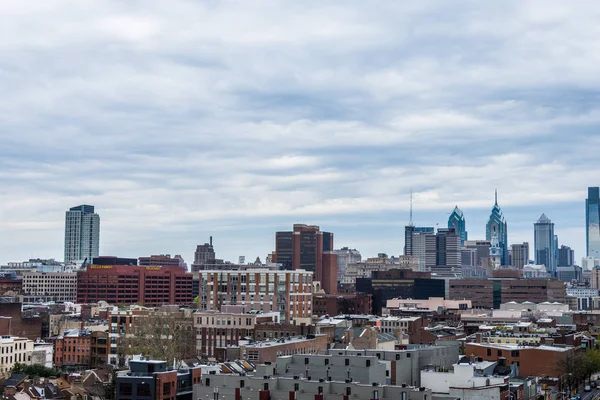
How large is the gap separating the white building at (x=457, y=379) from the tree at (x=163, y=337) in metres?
50.4

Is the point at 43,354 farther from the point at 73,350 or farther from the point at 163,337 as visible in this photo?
the point at 163,337

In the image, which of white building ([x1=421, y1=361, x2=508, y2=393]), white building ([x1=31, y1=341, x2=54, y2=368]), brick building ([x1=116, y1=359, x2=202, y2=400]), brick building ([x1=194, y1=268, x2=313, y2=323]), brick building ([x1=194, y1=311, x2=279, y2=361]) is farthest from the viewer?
brick building ([x1=194, y1=268, x2=313, y2=323])

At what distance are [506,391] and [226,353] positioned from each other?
50.5 metres

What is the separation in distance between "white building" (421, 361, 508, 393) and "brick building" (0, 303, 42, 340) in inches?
4015

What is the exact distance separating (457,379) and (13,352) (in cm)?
7975

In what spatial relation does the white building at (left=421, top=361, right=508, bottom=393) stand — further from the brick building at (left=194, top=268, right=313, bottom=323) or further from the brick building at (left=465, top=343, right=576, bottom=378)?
the brick building at (left=194, top=268, right=313, bottom=323)

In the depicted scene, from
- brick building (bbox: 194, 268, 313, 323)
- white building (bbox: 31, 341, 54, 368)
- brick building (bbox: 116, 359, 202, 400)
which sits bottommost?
white building (bbox: 31, 341, 54, 368)

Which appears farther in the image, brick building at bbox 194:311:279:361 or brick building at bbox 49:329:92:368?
brick building at bbox 49:329:92:368

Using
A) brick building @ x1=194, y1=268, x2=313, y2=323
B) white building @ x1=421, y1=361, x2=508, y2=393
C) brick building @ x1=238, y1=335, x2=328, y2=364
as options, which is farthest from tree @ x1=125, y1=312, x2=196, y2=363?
white building @ x1=421, y1=361, x2=508, y2=393

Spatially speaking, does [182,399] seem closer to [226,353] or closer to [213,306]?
[226,353]

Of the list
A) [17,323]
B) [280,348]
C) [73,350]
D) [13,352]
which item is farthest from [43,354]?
[280,348]

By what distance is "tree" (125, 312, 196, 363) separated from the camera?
500 ft

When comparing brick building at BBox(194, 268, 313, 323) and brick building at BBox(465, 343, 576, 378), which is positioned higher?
brick building at BBox(194, 268, 313, 323)

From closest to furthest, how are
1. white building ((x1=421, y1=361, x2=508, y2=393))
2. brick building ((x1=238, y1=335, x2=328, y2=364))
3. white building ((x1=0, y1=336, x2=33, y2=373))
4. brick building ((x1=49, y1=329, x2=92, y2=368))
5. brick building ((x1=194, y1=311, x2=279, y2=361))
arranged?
white building ((x1=421, y1=361, x2=508, y2=393))
brick building ((x1=238, y1=335, x2=328, y2=364))
white building ((x1=0, y1=336, x2=33, y2=373))
brick building ((x1=194, y1=311, x2=279, y2=361))
brick building ((x1=49, y1=329, x2=92, y2=368))
